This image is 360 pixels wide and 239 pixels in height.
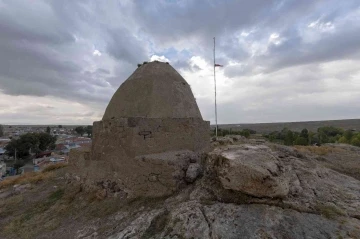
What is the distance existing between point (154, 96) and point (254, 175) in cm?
334

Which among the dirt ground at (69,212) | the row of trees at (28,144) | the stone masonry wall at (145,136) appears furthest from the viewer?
the row of trees at (28,144)

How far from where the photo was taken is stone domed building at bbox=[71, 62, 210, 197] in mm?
5102

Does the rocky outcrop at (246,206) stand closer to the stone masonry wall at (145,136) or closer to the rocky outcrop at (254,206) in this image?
the rocky outcrop at (254,206)

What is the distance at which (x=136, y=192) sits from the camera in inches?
204

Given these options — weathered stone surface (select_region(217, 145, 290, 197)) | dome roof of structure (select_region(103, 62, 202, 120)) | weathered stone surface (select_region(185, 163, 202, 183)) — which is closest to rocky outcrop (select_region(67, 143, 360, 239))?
weathered stone surface (select_region(217, 145, 290, 197))

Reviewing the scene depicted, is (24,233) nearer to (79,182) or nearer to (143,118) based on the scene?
(79,182)

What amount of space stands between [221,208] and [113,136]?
313 cm

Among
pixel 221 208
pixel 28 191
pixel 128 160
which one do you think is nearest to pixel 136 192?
pixel 128 160

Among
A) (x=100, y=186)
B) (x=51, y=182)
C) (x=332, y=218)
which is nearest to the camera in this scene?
(x=332, y=218)

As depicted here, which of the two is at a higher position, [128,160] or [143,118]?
[143,118]

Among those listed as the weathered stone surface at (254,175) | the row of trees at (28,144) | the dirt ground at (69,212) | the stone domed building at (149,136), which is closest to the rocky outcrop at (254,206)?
the weathered stone surface at (254,175)

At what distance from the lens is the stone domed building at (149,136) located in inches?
201

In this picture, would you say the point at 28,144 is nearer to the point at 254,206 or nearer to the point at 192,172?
the point at 192,172

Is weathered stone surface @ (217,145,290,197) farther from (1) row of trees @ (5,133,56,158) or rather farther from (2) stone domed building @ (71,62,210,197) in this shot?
(1) row of trees @ (5,133,56,158)
